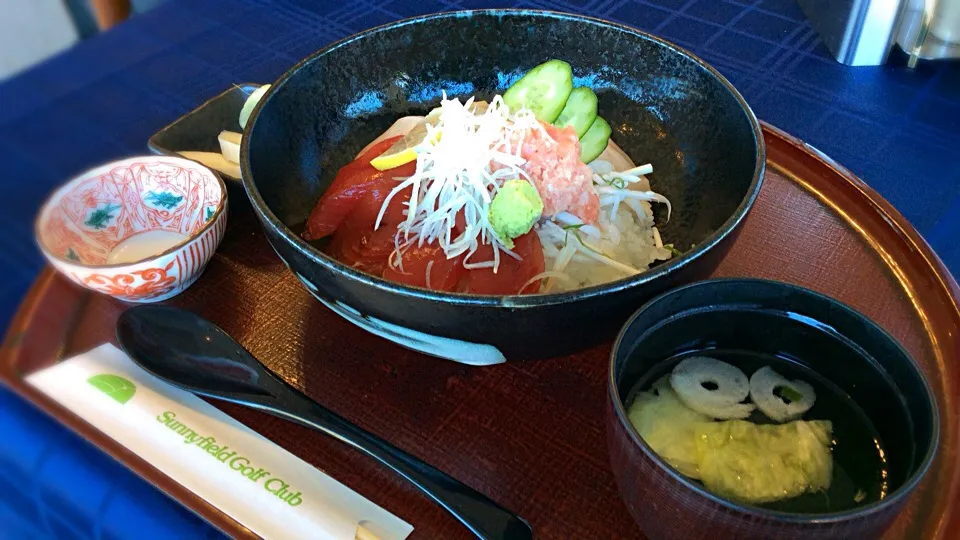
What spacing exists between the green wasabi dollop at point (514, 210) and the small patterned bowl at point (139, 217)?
361 mm

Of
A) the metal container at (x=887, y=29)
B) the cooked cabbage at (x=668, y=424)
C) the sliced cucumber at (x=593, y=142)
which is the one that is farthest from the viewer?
the metal container at (x=887, y=29)

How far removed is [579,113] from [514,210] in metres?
0.26

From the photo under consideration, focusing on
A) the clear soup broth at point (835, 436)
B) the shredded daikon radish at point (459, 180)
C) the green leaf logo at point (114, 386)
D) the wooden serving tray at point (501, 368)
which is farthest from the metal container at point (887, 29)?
the green leaf logo at point (114, 386)

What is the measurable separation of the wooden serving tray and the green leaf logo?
0.14ft

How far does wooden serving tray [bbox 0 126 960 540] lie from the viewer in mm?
702

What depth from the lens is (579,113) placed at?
100 centimetres

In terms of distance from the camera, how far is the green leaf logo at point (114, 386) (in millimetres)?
781

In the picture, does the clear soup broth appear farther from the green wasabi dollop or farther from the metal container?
the metal container

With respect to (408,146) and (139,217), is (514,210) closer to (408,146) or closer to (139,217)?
(408,146)

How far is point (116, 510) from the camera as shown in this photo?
74 centimetres

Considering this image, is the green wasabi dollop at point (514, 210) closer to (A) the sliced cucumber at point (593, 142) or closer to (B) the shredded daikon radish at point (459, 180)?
(B) the shredded daikon radish at point (459, 180)

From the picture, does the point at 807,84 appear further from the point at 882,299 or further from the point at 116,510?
the point at 116,510

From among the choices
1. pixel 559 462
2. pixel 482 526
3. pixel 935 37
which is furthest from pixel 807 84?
pixel 482 526

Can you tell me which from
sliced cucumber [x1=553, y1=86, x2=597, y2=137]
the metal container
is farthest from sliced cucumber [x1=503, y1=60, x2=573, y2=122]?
the metal container
